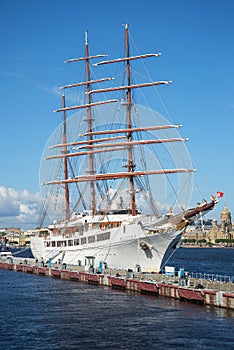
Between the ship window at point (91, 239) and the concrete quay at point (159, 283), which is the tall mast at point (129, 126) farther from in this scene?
the concrete quay at point (159, 283)

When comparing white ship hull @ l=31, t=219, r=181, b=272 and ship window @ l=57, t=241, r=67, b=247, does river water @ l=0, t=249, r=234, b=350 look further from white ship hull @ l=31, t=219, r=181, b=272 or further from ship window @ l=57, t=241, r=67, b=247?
ship window @ l=57, t=241, r=67, b=247

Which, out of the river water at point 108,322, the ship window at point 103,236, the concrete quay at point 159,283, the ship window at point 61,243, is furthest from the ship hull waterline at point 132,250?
the river water at point 108,322

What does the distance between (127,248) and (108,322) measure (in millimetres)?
27570

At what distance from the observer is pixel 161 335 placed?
126 ft

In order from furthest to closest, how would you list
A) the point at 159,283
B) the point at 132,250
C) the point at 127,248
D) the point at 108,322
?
the point at 127,248
the point at 132,250
the point at 159,283
the point at 108,322

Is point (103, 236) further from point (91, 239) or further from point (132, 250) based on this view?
point (132, 250)

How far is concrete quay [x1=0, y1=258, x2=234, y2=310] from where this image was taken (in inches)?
1900

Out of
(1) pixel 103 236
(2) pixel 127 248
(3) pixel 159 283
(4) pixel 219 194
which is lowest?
(3) pixel 159 283

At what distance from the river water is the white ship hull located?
9155 millimetres

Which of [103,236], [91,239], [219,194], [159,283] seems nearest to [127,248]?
[103,236]

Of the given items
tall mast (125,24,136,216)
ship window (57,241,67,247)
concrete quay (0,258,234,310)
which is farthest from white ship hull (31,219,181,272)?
tall mast (125,24,136,216)

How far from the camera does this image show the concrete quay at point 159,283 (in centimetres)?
4825

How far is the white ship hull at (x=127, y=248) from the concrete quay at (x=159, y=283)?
2.32 metres

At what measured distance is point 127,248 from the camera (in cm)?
7031
